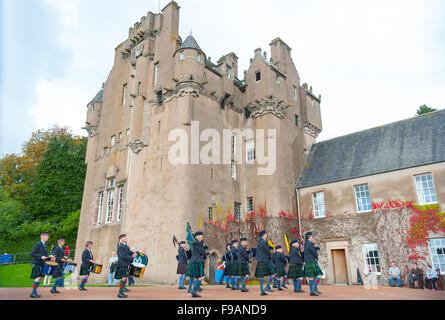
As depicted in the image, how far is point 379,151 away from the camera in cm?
2353

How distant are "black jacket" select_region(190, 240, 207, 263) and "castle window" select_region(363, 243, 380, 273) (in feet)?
47.7

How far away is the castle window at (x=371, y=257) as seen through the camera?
67.1ft

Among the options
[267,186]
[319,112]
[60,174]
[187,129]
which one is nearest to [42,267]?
[187,129]

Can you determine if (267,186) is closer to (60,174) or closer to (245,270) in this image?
(245,270)

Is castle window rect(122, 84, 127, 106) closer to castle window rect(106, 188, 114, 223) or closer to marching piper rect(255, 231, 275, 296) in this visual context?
castle window rect(106, 188, 114, 223)

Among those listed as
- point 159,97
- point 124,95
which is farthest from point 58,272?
point 124,95

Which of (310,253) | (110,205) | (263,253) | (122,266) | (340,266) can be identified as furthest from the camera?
(110,205)

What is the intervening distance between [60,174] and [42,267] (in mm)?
32663

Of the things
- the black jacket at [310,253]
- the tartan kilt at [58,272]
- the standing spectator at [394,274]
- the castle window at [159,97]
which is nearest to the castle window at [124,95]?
the castle window at [159,97]

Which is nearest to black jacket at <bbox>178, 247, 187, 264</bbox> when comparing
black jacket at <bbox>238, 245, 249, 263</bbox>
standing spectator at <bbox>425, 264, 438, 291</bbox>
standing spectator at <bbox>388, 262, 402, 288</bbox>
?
black jacket at <bbox>238, 245, 249, 263</bbox>

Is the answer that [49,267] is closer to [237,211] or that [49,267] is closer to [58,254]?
[58,254]

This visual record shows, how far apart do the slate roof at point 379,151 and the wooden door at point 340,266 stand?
5110 mm

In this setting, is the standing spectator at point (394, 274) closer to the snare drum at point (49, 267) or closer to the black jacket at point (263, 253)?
the black jacket at point (263, 253)

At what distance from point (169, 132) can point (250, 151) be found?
718 centimetres
